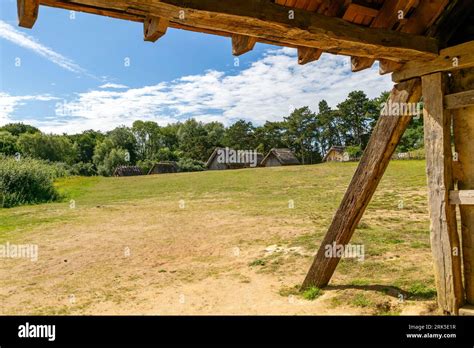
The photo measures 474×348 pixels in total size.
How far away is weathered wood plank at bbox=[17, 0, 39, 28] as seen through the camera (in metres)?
2.70

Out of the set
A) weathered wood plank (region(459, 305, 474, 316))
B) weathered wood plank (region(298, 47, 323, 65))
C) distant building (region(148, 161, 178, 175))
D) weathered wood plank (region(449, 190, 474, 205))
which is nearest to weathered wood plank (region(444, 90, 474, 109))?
weathered wood plank (region(449, 190, 474, 205))

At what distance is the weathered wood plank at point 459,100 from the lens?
4.14m

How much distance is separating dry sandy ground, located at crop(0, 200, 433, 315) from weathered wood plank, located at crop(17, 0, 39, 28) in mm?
4157

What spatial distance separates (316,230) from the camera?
10.1 metres

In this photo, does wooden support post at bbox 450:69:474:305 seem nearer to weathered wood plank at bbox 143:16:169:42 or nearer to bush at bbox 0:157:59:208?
weathered wood plank at bbox 143:16:169:42

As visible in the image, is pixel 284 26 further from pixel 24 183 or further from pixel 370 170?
pixel 24 183

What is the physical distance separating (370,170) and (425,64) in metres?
1.54

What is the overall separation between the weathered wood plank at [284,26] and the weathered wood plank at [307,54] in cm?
16

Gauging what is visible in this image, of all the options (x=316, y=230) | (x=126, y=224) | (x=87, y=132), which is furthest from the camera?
(x=87, y=132)

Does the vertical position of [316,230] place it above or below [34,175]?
below

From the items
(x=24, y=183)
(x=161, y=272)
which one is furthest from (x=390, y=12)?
(x=24, y=183)
